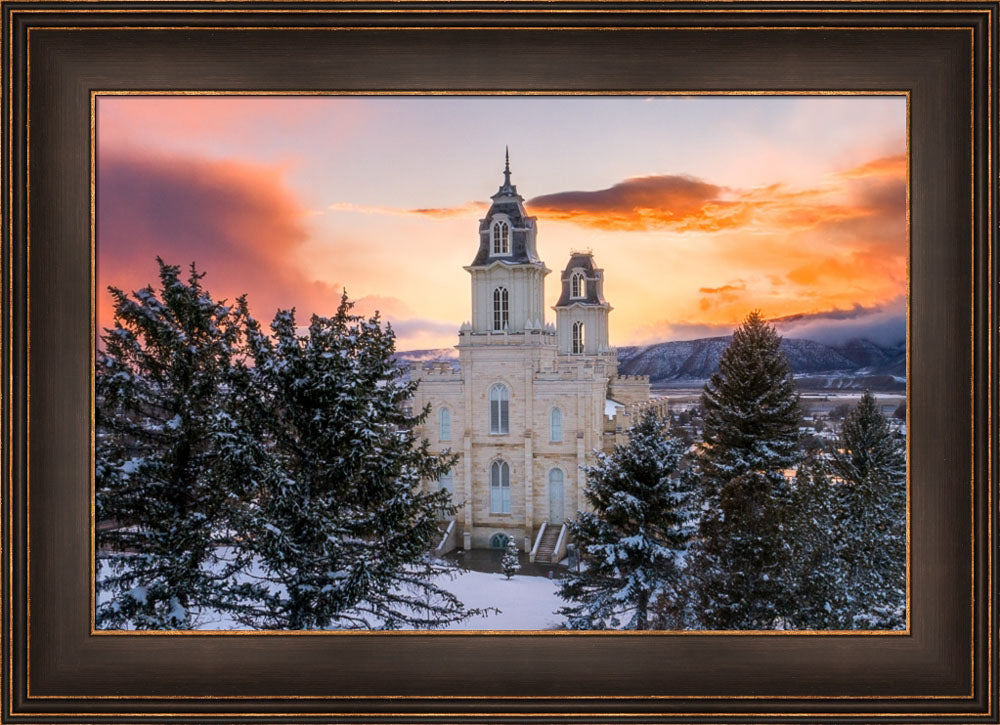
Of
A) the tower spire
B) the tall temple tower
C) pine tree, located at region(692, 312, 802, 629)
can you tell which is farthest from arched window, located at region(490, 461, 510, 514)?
the tower spire

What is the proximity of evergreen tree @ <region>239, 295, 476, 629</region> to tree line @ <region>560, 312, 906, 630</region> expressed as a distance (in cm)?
114

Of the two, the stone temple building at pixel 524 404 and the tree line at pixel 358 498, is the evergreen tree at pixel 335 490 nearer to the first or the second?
the tree line at pixel 358 498

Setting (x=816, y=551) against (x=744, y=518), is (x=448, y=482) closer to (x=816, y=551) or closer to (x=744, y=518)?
(x=744, y=518)

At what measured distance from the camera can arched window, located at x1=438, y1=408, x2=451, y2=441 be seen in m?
4.23

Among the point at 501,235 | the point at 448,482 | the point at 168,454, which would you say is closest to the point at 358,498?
the point at 448,482

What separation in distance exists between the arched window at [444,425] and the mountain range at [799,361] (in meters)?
0.43

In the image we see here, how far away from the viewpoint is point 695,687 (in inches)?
129

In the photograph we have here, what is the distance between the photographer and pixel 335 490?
3.91 m

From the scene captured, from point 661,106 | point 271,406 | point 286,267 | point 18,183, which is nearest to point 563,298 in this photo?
point 661,106

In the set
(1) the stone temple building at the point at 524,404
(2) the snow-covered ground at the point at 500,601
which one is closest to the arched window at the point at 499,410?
(1) the stone temple building at the point at 524,404

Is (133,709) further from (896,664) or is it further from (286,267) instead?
(896,664)

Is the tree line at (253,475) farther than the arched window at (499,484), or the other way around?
the arched window at (499,484)

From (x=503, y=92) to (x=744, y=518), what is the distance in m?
3.19

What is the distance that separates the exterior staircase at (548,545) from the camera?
3996mm
